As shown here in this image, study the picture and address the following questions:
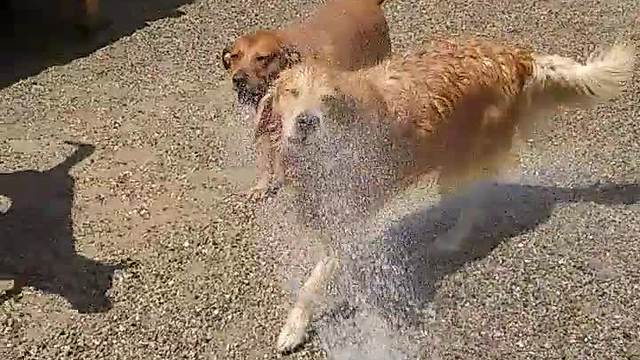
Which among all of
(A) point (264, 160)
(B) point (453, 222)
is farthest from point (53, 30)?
(B) point (453, 222)

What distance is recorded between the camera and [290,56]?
4.69 m

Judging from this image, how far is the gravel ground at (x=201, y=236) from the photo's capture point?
3916mm

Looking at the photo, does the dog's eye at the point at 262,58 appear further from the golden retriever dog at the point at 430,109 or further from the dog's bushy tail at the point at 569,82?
the dog's bushy tail at the point at 569,82

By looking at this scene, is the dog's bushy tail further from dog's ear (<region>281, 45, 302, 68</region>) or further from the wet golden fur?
dog's ear (<region>281, 45, 302, 68</region>)

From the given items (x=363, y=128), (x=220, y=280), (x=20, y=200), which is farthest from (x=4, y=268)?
(x=363, y=128)

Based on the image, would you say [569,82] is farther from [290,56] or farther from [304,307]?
[304,307]

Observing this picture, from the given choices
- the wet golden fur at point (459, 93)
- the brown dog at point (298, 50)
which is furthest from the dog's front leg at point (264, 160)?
the wet golden fur at point (459, 93)

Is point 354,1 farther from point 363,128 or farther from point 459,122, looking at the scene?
point 363,128

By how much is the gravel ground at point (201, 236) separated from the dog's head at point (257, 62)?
2.27 feet

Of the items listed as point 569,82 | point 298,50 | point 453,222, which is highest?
point 298,50

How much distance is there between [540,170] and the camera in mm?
5238

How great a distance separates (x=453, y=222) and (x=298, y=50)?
1321mm

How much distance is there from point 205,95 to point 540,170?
256 centimetres

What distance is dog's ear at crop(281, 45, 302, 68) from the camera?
183 inches
